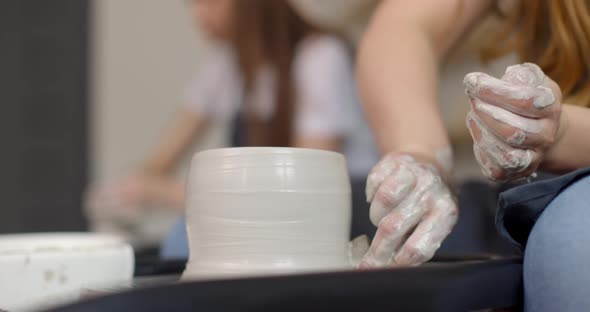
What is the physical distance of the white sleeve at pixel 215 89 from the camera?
2140 millimetres

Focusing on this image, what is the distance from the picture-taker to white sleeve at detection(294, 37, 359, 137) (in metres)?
1.84

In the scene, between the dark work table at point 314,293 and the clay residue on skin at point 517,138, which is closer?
the dark work table at point 314,293

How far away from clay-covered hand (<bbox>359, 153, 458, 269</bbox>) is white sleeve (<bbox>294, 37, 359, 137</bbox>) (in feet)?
4.05

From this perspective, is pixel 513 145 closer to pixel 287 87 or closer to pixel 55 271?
pixel 55 271

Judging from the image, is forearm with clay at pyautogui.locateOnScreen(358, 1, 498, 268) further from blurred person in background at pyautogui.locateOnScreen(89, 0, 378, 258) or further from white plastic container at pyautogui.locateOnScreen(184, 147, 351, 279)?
blurred person in background at pyautogui.locateOnScreen(89, 0, 378, 258)

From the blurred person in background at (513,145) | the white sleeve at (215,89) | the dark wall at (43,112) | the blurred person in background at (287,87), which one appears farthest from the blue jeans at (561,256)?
the dark wall at (43,112)

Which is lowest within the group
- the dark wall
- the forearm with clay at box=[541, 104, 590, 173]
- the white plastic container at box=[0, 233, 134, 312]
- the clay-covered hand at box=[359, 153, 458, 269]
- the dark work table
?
the dark wall

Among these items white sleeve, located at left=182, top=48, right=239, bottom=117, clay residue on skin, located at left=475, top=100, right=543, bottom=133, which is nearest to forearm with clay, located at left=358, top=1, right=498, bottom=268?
clay residue on skin, located at left=475, top=100, right=543, bottom=133

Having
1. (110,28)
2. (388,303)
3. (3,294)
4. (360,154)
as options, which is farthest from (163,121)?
(388,303)

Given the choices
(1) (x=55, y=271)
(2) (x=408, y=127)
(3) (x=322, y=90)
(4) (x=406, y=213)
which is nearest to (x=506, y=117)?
(4) (x=406, y=213)

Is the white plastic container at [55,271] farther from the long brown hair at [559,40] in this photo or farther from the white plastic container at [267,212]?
the long brown hair at [559,40]

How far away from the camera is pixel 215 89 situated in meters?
2.21

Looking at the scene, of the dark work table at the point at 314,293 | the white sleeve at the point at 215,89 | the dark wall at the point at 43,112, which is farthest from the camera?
the dark wall at the point at 43,112

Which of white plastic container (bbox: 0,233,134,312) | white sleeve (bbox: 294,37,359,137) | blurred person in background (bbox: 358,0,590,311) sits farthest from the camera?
white sleeve (bbox: 294,37,359,137)
